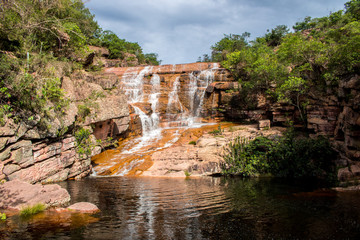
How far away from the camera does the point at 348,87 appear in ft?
38.9

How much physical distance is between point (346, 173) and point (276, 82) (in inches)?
434

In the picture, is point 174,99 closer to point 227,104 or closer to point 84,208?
point 227,104

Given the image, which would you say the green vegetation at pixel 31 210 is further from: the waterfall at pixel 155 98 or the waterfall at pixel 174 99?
the waterfall at pixel 174 99

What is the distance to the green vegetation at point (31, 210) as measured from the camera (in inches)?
251

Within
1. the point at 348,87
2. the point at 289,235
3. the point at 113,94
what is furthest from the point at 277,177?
the point at 113,94

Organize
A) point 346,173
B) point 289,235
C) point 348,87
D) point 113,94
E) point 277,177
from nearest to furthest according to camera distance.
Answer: point 289,235, point 346,173, point 348,87, point 277,177, point 113,94

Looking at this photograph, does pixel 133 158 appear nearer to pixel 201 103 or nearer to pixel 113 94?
pixel 113 94

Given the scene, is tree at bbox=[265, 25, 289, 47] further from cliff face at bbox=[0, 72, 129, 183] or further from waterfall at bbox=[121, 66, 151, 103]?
cliff face at bbox=[0, 72, 129, 183]

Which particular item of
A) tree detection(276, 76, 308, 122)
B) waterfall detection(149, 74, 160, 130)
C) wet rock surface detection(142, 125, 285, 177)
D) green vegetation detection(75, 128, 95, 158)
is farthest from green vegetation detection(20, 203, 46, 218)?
waterfall detection(149, 74, 160, 130)

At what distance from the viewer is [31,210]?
21.4 feet

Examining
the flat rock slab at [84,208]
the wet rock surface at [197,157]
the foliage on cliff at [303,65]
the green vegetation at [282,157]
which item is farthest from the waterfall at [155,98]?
the flat rock slab at [84,208]

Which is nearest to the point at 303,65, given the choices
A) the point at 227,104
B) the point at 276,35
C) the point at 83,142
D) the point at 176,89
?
the point at 227,104

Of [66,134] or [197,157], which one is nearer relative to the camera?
[66,134]

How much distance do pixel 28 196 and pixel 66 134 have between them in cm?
671
